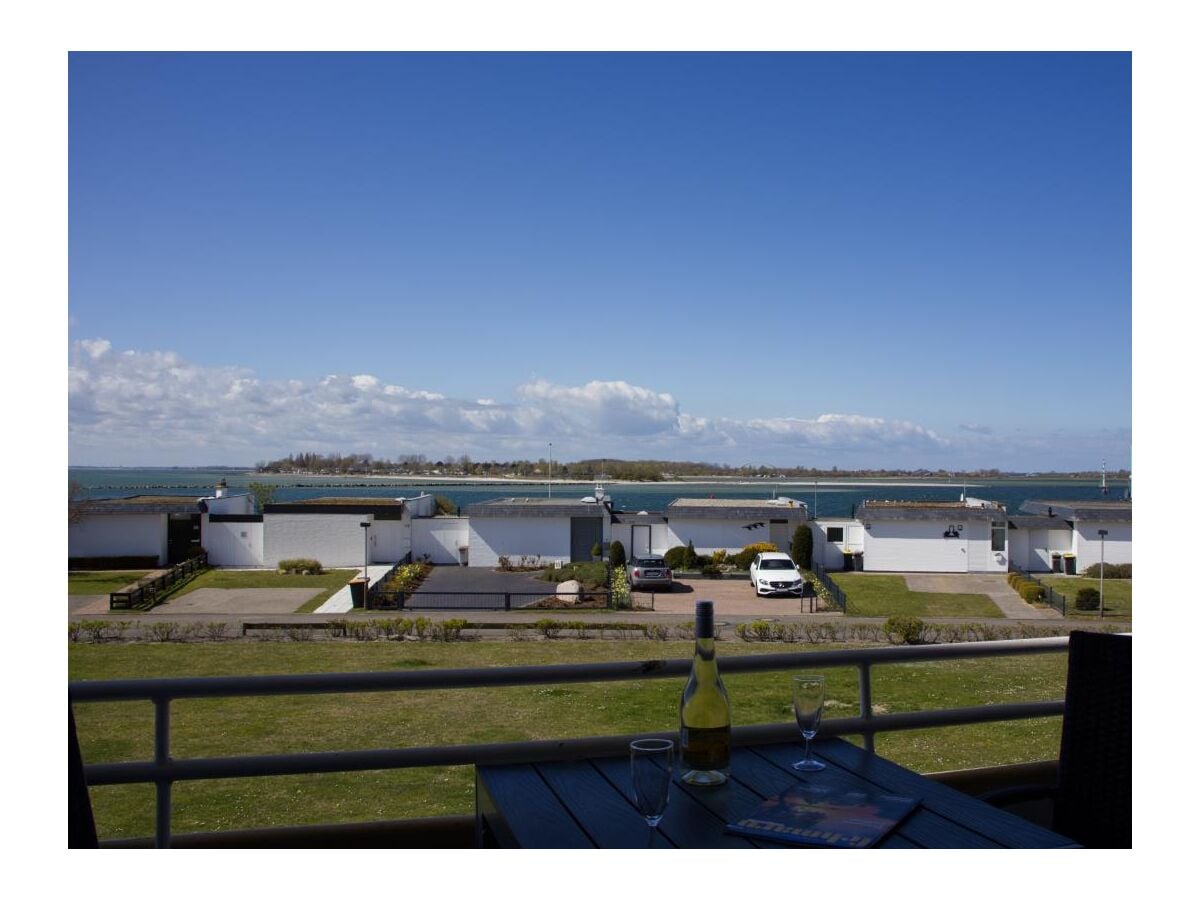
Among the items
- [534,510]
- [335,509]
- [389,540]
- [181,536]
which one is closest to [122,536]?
[181,536]

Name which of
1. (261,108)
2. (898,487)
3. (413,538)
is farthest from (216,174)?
(898,487)

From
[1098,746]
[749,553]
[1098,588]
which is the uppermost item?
[1098,746]

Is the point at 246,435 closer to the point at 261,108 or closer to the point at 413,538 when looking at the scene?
the point at 413,538

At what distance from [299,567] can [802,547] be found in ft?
40.1

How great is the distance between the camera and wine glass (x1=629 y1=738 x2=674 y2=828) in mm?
1208

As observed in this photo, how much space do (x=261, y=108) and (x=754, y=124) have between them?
6756 millimetres

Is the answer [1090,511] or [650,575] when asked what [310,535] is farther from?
[1090,511]

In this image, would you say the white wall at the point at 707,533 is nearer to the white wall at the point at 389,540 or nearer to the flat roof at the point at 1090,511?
the white wall at the point at 389,540

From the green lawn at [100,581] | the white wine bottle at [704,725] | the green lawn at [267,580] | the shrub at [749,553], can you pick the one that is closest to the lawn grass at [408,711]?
the white wine bottle at [704,725]

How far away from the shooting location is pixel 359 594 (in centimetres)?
1819

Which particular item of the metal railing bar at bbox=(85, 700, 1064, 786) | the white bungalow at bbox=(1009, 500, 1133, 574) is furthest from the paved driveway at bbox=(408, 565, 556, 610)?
the metal railing bar at bbox=(85, 700, 1064, 786)

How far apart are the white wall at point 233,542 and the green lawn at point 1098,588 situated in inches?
731

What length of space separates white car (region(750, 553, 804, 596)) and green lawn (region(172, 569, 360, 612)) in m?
8.93

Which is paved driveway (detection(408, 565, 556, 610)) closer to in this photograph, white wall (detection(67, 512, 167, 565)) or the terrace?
white wall (detection(67, 512, 167, 565))
